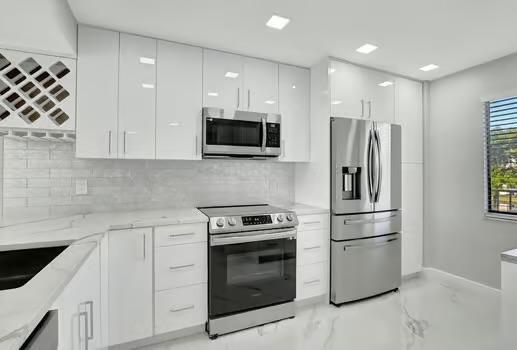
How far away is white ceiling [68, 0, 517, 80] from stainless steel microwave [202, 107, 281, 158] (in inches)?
25.3

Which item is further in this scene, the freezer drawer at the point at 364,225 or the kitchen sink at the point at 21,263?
the freezer drawer at the point at 364,225

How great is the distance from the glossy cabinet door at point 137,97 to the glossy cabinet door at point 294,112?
127 centimetres

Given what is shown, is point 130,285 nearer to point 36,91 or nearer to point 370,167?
point 36,91

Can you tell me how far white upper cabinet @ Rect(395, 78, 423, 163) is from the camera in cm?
335

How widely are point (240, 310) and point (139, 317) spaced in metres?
0.78

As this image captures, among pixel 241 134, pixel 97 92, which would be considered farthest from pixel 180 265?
pixel 97 92

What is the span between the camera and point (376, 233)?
3004 millimetres

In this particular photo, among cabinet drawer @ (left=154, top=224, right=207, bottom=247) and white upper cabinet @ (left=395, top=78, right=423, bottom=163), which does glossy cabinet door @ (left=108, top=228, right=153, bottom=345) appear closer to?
cabinet drawer @ (left=154, top=224, right=207, bottom=247)

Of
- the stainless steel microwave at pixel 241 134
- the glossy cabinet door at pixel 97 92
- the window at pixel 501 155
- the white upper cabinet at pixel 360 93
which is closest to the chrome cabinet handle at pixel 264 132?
the stainless steel microwave at pixel 241 134

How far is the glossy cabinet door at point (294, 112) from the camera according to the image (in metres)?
2.99

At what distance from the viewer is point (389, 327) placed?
2406mm

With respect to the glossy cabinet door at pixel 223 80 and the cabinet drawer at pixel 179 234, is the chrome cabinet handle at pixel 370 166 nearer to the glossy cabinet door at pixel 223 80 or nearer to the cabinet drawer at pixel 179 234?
the glossy cabinet door at pixel 223 80

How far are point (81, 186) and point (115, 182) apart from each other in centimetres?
27

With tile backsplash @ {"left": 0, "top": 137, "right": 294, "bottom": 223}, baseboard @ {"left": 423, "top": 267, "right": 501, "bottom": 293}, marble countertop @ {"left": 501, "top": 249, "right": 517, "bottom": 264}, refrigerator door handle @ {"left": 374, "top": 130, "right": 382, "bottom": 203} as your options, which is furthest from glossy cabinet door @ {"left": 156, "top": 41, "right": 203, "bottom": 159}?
baseboard @ {"left": 423, "top": 267, "right": 501, "bottom": 293}
